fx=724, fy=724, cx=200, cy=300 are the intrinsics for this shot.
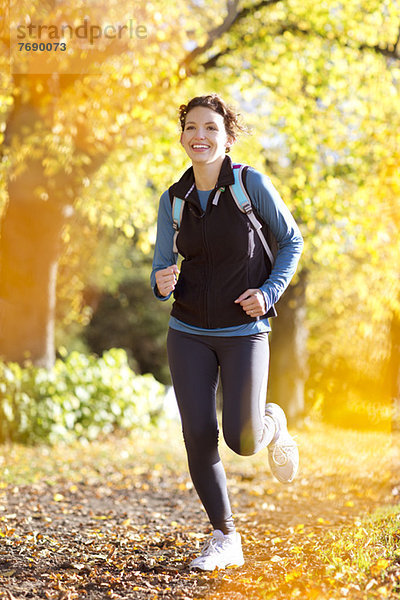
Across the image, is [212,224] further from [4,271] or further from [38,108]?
Answer: [4,271]

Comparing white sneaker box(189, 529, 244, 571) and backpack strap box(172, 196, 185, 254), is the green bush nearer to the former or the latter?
white sneaker box(189, 529, 244, 571)

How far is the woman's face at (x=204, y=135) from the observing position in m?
3.57

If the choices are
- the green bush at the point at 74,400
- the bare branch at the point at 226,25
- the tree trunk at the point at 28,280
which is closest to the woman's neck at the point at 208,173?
the bare branch at the point at 226,25

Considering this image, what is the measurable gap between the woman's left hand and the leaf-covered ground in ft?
4.06

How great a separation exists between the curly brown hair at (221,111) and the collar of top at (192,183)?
19cm

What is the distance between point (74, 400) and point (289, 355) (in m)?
5.14

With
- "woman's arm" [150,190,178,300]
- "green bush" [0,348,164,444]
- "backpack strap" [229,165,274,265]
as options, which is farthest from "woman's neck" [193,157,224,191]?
"green bush" [0,348,164,444]

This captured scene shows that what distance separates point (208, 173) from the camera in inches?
142

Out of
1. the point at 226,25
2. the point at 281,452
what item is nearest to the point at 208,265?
the point at 281,452

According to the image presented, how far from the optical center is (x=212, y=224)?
3.52m

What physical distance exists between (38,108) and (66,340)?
10909 millimetres

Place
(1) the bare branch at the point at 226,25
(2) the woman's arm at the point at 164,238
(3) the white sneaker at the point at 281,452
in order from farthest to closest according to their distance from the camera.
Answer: (1) the bare branch at the point at 226,25 → (3) the white sneaker at the point at 281,452 → (2) the woman's arm at the point at 164,238

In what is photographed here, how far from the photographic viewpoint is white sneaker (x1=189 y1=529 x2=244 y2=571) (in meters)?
3.60

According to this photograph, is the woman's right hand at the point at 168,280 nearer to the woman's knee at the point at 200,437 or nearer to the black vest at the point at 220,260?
the black vest at the point at 220,260
